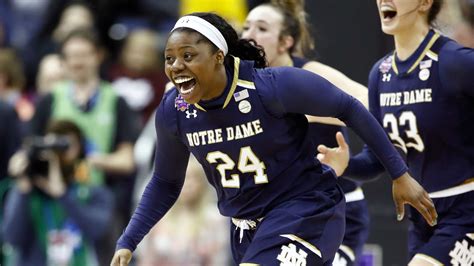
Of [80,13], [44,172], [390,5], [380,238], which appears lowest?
[380,238]

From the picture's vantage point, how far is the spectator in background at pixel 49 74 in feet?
34.5

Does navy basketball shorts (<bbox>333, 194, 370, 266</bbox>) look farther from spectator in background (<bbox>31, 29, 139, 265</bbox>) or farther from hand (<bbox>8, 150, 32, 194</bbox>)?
hand (<bbox>8, 150, 32, 194</bbox>)

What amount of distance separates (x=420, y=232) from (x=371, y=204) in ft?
12.5

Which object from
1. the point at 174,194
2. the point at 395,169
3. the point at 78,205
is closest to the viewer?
the point at 395,169

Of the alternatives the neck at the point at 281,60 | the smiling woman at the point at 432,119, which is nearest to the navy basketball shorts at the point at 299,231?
the smiling woman at the point at 432,119

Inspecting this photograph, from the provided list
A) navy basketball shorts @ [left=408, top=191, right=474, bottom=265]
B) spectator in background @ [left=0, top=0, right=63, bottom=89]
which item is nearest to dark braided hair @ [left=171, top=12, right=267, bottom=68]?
navy basketball shorts @ [left=408, top=191, right=474, bottom=265]

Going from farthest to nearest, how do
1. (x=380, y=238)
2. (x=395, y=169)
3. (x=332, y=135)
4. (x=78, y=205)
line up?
(x=380, y=238)
(x=78, y=205)
(x=332, y=135)
(x=395, y=169)

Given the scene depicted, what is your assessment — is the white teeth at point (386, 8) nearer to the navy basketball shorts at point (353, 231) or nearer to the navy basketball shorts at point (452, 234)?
the navy basketball shorts at point (452, 234)

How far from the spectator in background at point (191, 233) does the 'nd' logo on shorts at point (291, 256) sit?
384 centimetres

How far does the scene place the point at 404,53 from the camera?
251 inches

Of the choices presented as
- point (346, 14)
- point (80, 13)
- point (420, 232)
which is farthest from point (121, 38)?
point (420, 232)

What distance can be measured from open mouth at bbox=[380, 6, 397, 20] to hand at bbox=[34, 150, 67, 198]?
3.52m

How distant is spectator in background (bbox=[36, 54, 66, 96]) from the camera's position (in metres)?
10.5

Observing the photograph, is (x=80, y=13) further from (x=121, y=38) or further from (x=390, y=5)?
(x=390, y=5)
